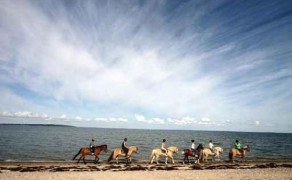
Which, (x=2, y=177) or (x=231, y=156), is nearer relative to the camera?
(x=2, y=177)

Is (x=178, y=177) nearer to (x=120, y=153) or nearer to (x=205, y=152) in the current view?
(x=120, y=153)

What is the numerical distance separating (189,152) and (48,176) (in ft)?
52.9

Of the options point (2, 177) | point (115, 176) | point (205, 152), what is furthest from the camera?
point (205, 152)

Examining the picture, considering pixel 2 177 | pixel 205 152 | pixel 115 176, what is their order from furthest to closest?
pixel 205 152 < pixel 115 176 < pixel 2 177

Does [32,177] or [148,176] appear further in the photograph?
[148,176]

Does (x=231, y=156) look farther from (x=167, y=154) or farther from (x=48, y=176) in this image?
(x=48, y=176)

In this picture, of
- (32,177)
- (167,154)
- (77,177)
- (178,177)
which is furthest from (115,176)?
(167,154)

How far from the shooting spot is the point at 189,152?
2898cm

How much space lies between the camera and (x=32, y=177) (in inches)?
714

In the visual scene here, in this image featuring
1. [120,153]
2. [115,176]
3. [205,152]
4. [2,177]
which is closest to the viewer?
[2,177]

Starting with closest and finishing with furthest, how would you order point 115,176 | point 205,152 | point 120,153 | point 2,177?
point 2,177, point 115,176, point 120,153, point 205,152

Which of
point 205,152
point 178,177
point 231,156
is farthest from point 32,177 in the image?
point 231,156

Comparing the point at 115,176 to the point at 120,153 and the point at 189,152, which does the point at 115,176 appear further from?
the point at 189,152

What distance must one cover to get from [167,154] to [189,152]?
2744 mm
